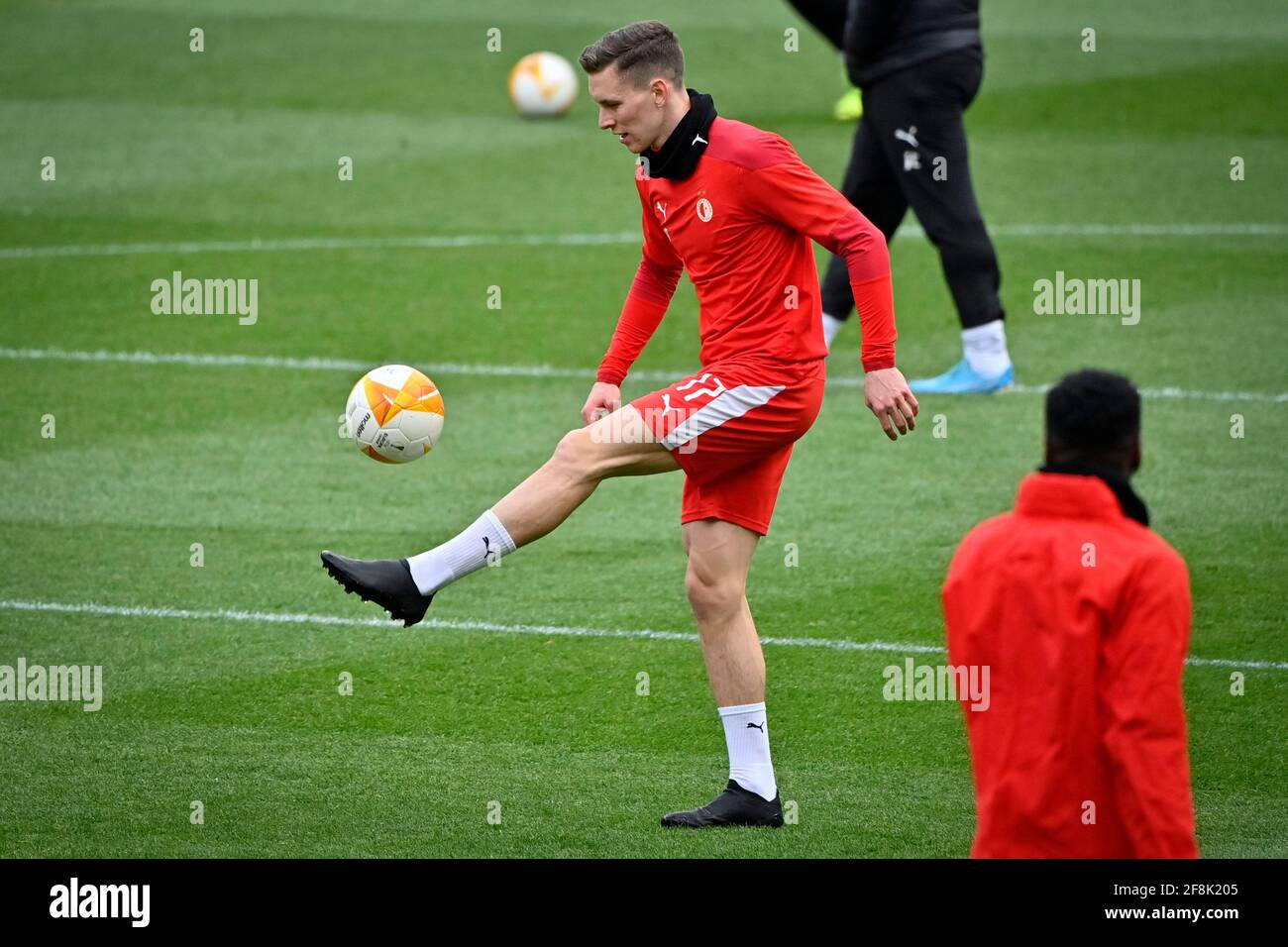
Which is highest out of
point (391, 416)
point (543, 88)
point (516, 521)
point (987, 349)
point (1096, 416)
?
point (543, 88)

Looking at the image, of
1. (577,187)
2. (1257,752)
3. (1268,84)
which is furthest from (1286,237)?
(1257,752)

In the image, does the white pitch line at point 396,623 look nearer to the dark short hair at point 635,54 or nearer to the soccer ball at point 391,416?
the soccer ball at point 391,416

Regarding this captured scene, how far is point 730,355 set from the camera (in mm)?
6133

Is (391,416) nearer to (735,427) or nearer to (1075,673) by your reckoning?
(735,427)

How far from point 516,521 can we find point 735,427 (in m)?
0.77

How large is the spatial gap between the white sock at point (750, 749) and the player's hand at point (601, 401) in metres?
1.13

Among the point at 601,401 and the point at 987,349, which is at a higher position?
the point at 987,349

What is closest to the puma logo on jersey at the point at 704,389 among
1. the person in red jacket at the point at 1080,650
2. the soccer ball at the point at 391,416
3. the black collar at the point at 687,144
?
the black collar at the point at 687,144

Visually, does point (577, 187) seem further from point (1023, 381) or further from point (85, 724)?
point (85, 724)

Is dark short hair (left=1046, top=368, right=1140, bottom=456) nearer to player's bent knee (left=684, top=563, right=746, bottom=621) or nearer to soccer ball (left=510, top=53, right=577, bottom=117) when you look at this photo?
player's bent knee (left=684, top=563, right=746, bottom=621)

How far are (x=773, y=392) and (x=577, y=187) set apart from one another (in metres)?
12.5

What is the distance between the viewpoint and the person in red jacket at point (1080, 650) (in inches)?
157

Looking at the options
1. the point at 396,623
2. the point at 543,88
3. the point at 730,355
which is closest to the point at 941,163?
the point at 396,623

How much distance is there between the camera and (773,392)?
6.05 meters
